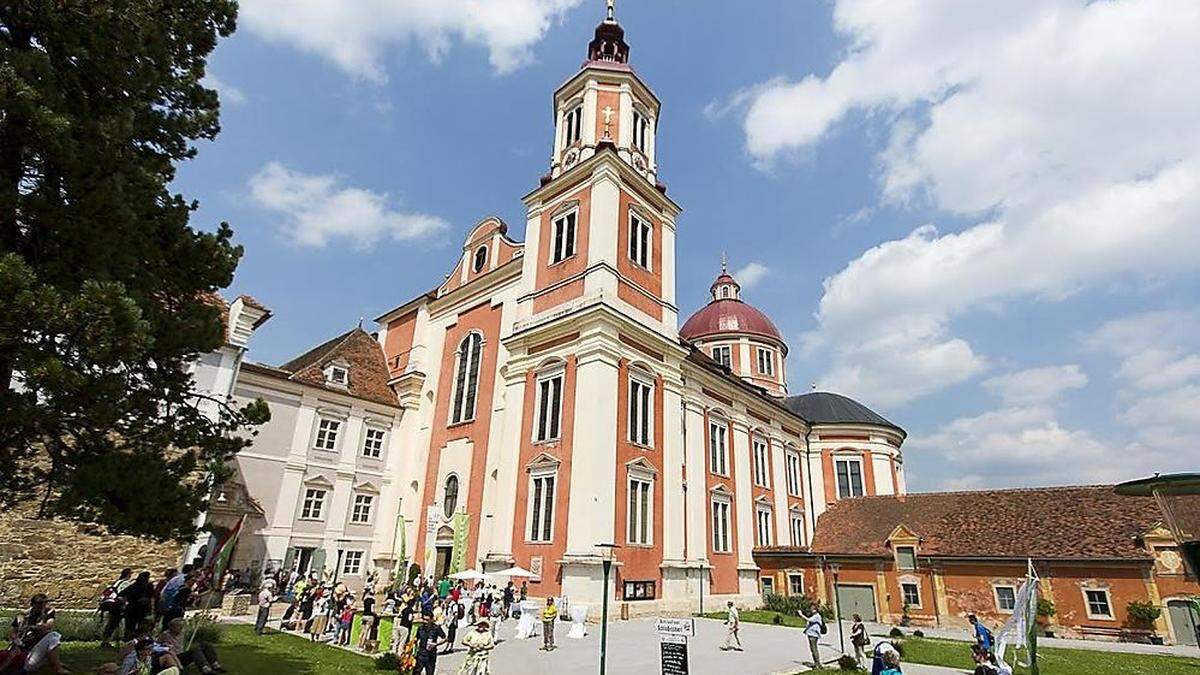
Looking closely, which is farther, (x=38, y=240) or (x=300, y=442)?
(x=300, y=442)

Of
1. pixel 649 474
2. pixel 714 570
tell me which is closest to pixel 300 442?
pixel 649 474

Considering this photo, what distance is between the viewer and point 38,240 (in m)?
7.29

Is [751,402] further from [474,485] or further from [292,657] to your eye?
[292,657]

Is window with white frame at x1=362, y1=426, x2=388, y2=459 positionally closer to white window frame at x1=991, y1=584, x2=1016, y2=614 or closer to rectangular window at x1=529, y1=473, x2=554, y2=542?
rectangular window at x1=529, y1=473, x2=554, y2=542

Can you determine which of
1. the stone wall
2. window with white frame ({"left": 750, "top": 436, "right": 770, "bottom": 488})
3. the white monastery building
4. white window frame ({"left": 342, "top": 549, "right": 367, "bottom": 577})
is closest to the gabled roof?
the white monastery building

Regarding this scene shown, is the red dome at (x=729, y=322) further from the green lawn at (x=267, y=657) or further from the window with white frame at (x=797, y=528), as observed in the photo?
the green lawn at (x=267, y=657)

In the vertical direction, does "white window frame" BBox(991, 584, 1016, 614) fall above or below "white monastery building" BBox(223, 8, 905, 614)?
below

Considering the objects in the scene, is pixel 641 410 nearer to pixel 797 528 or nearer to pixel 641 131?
pixel 641 131

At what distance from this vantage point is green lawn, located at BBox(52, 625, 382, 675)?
38.3ft

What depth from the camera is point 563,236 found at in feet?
98.8

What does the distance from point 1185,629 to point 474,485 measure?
2984cm

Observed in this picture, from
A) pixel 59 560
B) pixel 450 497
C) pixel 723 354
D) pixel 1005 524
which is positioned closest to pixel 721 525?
pixel 1005 524

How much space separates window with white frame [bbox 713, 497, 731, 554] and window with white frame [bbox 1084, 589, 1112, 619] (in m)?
15.4

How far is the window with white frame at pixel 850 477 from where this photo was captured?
44219 mm
